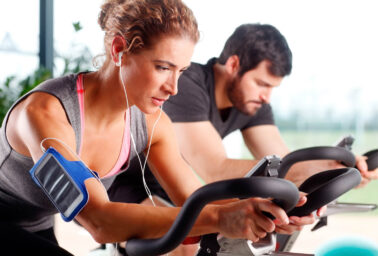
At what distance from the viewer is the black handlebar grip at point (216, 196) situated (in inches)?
27.5

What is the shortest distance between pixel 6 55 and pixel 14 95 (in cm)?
183

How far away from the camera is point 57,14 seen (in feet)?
14.1

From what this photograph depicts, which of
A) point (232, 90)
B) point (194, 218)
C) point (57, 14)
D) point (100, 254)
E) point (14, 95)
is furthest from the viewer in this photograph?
point (57, 14)

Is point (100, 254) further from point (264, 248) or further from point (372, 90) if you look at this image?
point (372, 90)

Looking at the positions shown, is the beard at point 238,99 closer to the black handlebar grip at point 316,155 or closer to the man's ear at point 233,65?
the man's ear at point 233,65

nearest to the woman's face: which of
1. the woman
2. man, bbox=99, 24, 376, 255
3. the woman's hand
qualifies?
the woman

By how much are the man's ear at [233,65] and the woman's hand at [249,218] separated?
0.95m

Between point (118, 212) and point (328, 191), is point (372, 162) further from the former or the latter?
point (118, 212)

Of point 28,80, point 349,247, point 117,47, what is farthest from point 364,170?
point 28,80

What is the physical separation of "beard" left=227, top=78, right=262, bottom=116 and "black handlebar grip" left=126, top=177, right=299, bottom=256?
3.08 ft

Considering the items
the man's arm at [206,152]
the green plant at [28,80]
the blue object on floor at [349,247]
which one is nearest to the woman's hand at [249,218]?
the blue object on floor at [349,247]

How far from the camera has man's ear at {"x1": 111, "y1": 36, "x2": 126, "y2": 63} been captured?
36.3 inches

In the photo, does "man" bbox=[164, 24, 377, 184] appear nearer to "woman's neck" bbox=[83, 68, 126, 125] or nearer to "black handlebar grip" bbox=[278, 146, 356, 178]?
"black handlebar grip" bbox=[278, 146, 356, 178]

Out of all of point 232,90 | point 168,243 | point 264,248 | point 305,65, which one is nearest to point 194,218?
point 168,243
